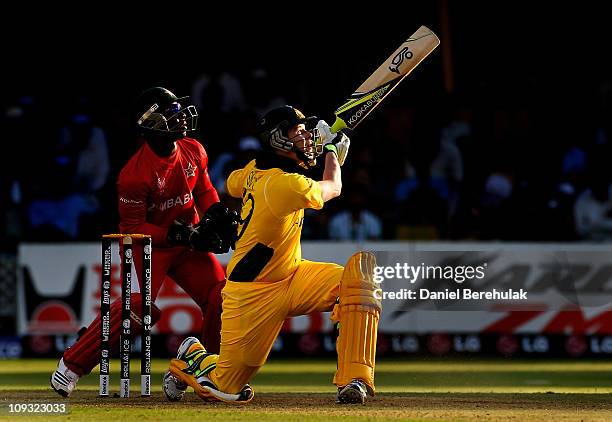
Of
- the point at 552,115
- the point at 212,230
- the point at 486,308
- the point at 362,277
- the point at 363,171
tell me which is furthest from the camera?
the point at 552,115

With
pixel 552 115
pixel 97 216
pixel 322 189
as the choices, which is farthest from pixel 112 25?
pixel 322 189

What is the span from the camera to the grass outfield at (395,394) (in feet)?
25.7

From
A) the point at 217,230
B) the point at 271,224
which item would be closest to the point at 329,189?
the point at 271,224

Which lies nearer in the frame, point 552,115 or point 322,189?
point 322,189

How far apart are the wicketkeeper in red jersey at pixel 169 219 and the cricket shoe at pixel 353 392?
46.5 inches

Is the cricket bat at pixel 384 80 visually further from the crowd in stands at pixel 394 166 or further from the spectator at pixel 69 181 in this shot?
the spectator at pixel 69 181

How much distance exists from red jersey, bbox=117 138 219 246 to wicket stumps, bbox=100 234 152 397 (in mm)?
350

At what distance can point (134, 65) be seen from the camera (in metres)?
18.8

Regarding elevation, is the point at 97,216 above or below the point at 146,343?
above

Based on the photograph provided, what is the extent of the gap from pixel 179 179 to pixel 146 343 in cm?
124

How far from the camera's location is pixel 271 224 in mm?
8117

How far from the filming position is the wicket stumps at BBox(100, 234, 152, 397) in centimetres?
853

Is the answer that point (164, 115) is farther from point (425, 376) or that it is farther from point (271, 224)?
point (425, 376)

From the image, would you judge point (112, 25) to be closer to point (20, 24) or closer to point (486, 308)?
point (20, 24)
